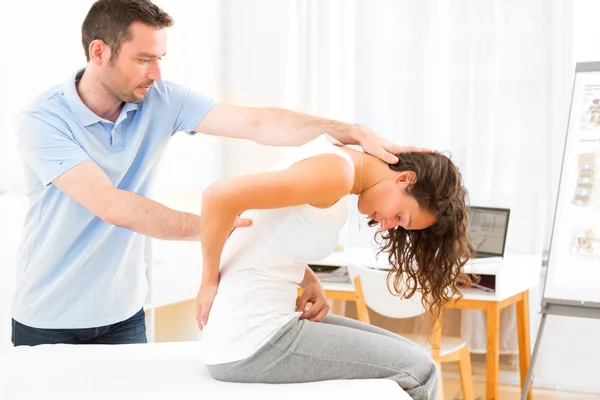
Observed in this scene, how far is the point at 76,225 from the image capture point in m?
2.15

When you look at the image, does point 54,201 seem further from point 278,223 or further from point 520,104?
point 520,104

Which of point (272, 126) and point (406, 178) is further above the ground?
point (272, 126)

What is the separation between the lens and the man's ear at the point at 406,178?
1.80 meters

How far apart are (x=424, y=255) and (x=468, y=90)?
2002mm

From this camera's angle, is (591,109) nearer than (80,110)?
No

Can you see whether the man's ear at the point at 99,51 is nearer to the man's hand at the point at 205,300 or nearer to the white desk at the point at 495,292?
the man's hand at the point at 205,300

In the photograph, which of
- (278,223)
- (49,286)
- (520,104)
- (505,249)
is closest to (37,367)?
(49,286)

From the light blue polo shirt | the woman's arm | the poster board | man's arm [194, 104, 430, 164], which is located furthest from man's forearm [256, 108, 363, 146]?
the poster board

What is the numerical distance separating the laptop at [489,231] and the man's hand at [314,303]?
5.26 ft

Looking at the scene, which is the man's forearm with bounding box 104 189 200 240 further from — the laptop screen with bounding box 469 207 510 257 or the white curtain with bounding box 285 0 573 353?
the white curtain with bounding box 285 0 573 353

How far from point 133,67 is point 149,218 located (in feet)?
1.49

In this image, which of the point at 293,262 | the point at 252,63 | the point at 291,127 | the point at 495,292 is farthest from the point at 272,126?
the point at 252,63

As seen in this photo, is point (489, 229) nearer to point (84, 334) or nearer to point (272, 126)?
point (272, 126)

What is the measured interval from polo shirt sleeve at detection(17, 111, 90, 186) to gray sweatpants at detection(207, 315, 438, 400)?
A: 699mm
